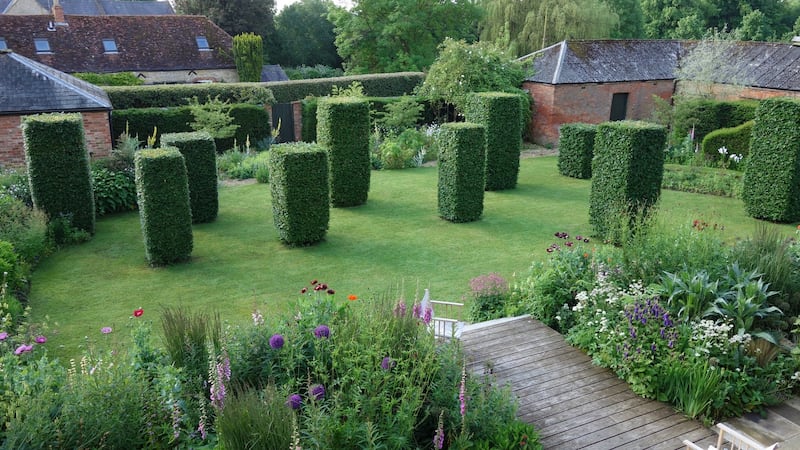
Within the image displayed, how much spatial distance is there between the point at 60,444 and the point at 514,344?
4573 mm

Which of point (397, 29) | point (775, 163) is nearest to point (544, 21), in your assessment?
point (397, 29)

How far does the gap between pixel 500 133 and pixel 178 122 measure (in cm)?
Result: 1038

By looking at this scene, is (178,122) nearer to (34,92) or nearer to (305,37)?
(34,92)

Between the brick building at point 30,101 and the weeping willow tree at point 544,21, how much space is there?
19.3 metres

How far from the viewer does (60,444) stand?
414cm

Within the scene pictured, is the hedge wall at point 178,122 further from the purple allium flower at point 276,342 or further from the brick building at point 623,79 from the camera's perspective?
the purple allium flower at point 276,342

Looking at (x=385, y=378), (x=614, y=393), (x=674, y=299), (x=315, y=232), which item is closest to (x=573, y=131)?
(x=315, y=232)

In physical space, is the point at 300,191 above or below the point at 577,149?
below

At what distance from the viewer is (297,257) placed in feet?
35.7

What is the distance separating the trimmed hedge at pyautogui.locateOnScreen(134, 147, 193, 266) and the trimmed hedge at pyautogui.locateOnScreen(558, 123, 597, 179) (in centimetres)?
1069

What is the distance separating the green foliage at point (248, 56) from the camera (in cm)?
3111

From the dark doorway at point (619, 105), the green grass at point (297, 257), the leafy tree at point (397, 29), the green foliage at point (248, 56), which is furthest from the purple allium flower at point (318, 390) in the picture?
the leafy tree at point (397, 29)

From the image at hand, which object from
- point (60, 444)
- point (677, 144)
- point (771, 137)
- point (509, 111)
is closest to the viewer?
point (60, 444)

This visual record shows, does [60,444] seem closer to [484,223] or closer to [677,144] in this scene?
[484,223]
